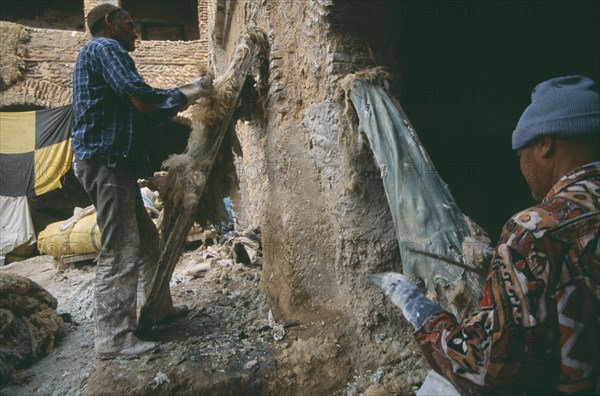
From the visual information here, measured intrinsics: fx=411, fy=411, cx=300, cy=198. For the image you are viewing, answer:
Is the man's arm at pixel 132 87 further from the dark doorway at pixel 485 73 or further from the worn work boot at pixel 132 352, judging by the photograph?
the dark doorway at pixel 485 73

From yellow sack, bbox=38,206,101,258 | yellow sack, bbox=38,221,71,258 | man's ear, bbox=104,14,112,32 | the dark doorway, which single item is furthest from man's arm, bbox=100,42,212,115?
yellow sack, bbox=38,221,71,258

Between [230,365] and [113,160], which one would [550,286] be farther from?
[113,160]

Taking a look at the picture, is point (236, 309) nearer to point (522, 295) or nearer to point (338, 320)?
point (338, 320)

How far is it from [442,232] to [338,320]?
860 mm

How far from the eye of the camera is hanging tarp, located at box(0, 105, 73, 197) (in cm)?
742

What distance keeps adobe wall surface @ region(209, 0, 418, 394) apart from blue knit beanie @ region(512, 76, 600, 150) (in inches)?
46.5

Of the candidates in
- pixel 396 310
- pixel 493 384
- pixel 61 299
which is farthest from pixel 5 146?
pixel 493 384

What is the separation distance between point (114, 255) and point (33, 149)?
6.49 meters

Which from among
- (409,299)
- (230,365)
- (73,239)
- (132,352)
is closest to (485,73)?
(409,299)

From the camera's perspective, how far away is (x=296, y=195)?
255 cm

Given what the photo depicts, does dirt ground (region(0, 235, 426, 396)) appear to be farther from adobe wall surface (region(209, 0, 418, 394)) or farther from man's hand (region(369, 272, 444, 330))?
man's hand (region(369, 272, 444, 330))

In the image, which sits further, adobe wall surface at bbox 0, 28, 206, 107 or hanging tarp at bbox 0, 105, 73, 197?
adobe wall surface at bbox 0, 28, 206, 107

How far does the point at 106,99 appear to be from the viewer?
233cm

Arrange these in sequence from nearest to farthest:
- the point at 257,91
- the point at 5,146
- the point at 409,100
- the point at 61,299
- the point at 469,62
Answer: the point at 257,91, the point at 409,100, the point at 469,62, the point at 61,299, the point at 5,146
